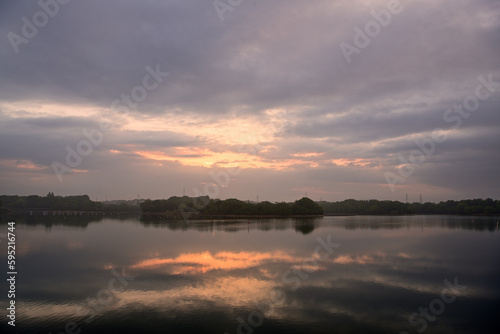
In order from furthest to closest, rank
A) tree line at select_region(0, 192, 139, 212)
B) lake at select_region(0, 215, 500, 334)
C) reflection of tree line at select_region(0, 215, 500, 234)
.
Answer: tree line at select_region(0, 192, 139, 212) → reflection of tree line at select_region(0, 215, 500, 234) → lake at select_region(0, 215, 500, 334)

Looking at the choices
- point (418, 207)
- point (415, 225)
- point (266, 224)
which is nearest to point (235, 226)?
point (266, 224)

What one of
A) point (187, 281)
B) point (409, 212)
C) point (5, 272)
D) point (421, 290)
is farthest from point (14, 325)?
point (409, 212)

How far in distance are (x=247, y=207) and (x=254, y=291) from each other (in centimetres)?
9790

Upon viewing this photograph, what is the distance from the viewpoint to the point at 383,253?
3697 centimetres

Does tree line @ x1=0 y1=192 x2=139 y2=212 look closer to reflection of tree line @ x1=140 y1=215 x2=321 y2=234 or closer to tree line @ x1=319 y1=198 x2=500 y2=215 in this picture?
reflection of tree line @ x1=140 y1=215 x2=321 y2=234

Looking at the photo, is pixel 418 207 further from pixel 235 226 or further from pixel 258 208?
pixel 235 226

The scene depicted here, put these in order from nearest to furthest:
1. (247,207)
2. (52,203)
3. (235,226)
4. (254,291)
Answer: (254,291) → (235,226) → (247,207) → (52,203)

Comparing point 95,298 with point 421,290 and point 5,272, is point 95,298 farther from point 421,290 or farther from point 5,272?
point 421,290

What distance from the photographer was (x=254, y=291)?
2172 cm

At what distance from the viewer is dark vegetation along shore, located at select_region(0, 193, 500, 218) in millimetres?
121250

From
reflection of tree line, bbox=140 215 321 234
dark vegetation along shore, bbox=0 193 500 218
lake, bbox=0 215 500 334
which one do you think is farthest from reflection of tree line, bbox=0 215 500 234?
dark vegetation along shore, bbox=0 193 500 218

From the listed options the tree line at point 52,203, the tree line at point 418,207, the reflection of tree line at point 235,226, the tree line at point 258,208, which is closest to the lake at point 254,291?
the reflection of tree line at point 235,226

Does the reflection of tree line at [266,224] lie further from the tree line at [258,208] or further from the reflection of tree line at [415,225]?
the tree line at [258,208]

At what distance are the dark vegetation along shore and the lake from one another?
81.9m
